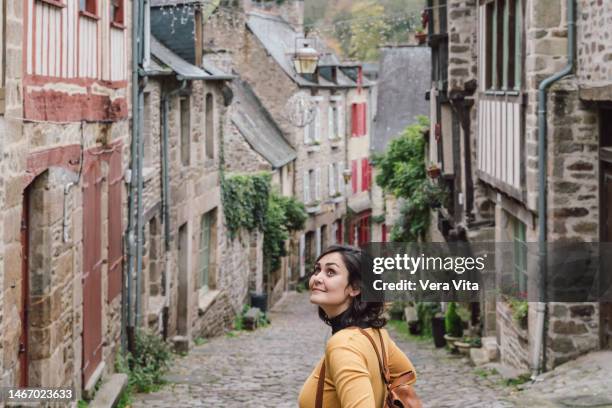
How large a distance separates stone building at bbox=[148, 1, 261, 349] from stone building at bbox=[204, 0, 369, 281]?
26.5ft

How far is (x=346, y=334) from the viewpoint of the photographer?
347 cm

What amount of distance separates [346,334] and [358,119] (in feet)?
125

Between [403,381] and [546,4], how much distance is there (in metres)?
7.64

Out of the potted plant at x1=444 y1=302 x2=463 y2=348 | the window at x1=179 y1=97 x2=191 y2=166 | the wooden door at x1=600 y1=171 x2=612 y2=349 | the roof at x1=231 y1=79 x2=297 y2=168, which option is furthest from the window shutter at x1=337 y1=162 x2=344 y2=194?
the wooden door at x1=600 y1=171 x2=612 y2=349

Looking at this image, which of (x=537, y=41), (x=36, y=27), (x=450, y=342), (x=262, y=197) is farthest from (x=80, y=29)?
(x=262, y=197)

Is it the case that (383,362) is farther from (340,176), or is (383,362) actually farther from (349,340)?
(340,176)

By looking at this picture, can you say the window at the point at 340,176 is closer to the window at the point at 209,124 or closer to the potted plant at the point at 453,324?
the window at the point at 209,124

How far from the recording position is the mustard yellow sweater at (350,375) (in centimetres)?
330

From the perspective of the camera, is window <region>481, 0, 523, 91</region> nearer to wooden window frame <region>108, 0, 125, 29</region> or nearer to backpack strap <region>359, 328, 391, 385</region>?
wooden window frame <region>108, 0, 125, 29</region>

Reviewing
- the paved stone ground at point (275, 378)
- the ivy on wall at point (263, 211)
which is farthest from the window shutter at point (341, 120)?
the paved stone ground at point (275, 378)

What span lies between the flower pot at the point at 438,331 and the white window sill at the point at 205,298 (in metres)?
3.78

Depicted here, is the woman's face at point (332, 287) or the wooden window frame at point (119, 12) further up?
the wooden window frame at point (119, 12)

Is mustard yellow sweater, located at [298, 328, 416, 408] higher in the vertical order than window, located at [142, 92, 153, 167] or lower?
lower

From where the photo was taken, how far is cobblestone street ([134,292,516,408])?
35.7ft
